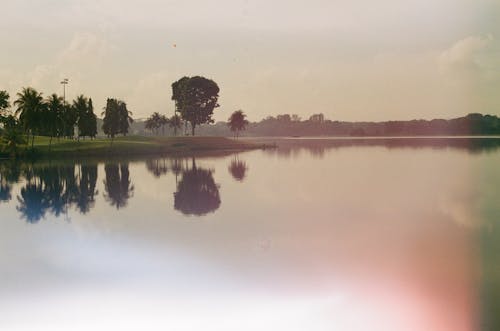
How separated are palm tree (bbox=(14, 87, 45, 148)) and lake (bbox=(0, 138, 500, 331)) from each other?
0.98 metres

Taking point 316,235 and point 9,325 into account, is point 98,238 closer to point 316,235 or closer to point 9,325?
point 9,325

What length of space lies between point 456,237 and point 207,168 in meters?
6.63

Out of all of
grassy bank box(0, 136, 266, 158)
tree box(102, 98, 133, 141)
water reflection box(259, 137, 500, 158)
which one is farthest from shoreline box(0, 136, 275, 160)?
water reflection box(259, 137, 500, 158)

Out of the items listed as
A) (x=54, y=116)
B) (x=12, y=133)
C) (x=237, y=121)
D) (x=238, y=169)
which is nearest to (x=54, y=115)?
(x=54, y=116)

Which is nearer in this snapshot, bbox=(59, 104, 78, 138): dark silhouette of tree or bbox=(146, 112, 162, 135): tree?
bbox=(59, 104, 78, 138): dark silhouette of tree

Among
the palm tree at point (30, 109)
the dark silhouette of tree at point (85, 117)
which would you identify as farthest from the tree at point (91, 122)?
the palm tree at point (30, 109)

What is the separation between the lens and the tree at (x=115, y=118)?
27.0 ft

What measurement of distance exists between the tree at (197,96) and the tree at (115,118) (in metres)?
1.07

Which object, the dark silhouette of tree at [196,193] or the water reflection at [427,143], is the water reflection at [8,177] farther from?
the water reflection at [427,143]

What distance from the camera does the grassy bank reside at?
10.1 meters

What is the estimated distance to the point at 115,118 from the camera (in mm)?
9000

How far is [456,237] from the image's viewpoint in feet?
19.8

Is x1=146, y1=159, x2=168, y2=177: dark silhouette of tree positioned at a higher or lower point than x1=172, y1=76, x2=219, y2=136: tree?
lower

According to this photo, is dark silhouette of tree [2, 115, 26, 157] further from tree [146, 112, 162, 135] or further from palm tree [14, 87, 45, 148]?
tree [146, 112, 162, 135]
